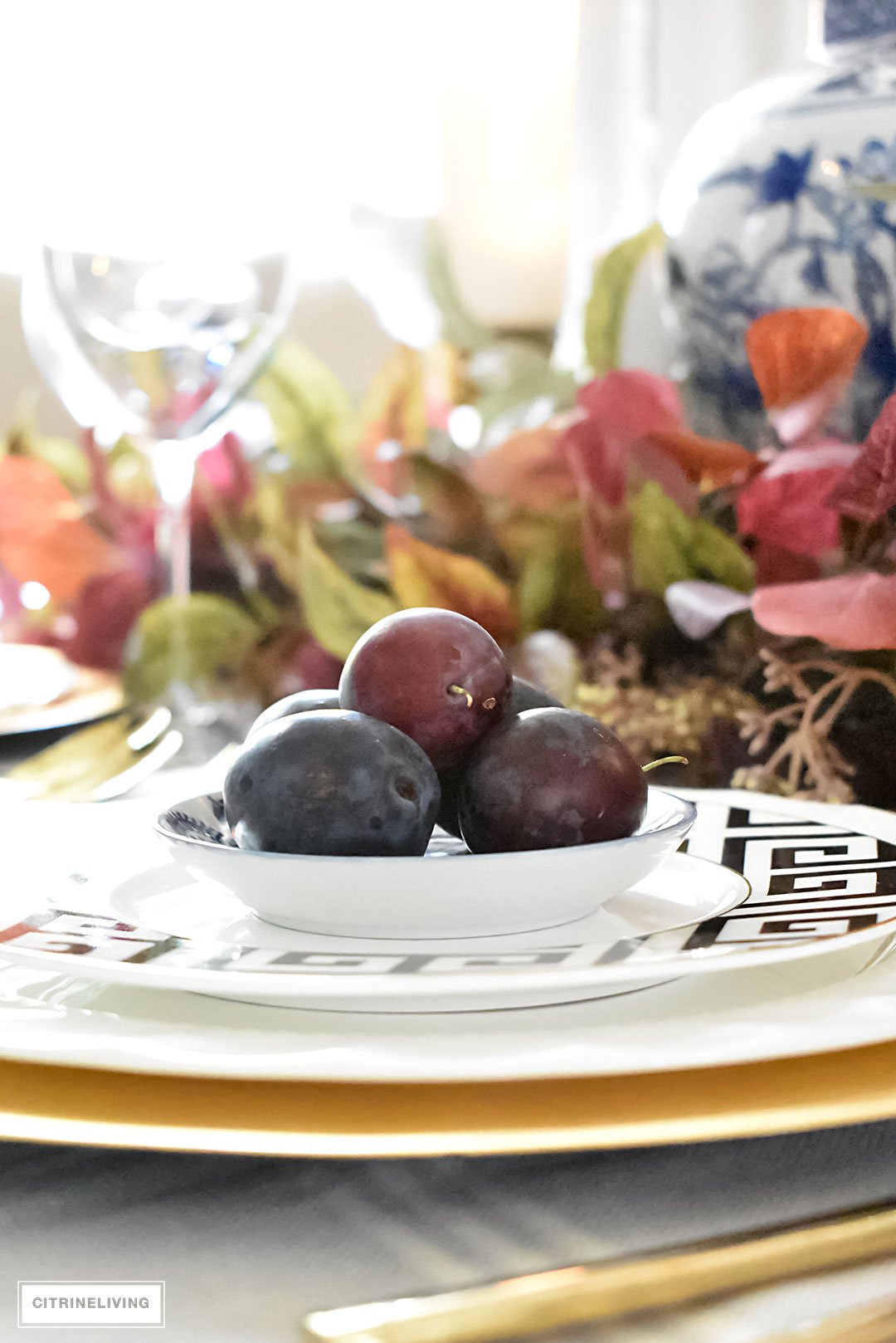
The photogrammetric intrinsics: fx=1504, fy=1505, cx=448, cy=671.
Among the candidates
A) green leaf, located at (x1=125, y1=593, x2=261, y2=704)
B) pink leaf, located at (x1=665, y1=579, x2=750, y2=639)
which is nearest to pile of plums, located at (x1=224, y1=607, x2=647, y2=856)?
pink leaf, located at (x1=665, y1=579, x2=750, y2=639)

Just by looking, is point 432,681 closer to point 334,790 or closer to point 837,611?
point 334,790

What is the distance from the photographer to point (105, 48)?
1.34m

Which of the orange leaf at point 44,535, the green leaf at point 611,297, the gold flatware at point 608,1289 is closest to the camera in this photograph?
the gold flatware at point 608,1289

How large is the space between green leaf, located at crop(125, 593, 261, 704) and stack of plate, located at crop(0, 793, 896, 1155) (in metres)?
0.46

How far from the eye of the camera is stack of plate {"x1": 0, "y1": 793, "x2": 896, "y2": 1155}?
281 mm

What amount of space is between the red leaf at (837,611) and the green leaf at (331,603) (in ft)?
0.73

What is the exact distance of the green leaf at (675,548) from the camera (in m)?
0.62

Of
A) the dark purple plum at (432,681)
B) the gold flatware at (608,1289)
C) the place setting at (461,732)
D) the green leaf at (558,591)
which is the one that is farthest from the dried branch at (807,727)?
the gold flatware at (608,1289)

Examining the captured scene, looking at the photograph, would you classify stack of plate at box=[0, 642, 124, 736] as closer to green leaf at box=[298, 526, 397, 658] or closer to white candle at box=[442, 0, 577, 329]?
green leaf at box=[298, 526, 397, 658]

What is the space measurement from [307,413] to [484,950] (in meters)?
0.60

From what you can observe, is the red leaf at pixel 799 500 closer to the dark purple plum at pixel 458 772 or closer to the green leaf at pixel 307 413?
the dark purple plum at pixel 458 772

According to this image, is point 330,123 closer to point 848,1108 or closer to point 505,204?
point 505,204

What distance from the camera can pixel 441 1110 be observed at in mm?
286

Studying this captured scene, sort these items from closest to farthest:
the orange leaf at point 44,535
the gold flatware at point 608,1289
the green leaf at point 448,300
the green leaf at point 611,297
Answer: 1. the gold flatware at point 608,1289
2. the green leaf at point 611,297
3. the orange leaf at point 44,535
4. the green leaf at point 448,300
